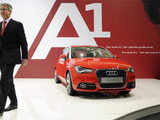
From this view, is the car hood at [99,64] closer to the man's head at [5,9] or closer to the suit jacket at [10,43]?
the suit jacket at [10,43]

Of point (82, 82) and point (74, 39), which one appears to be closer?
point (82, 82)

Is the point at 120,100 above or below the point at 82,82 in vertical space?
below

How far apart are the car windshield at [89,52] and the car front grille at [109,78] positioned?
942 mm

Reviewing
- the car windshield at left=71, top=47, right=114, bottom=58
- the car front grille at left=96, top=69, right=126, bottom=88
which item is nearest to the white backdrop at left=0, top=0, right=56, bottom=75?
the car windshield at left=71, top=47, right=114, bottom=58

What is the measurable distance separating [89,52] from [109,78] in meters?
1.20

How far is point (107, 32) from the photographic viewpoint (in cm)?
780

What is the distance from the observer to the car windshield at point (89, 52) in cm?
501

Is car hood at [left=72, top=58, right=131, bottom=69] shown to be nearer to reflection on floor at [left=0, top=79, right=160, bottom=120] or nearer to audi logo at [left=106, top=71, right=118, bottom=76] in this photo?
audi logo at [left=106, top=71, right=118, bottom=76]

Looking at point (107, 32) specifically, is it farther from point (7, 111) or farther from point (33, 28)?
point (7, 111)

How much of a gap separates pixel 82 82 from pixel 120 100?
0.83 m

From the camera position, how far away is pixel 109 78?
13.5 ft

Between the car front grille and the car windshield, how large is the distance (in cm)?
94

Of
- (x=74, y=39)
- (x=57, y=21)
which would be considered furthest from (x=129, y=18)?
(x=57, y=21)

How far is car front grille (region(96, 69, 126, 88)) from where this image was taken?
13.5 feet
